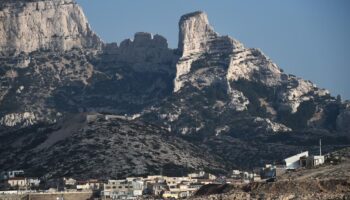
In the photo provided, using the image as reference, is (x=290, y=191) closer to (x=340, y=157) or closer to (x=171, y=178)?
(x=340, y=157)

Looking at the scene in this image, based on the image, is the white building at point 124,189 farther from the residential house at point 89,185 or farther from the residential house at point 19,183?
the residential house at point 19,183

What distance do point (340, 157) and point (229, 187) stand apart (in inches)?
490

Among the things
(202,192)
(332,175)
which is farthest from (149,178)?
(332,175)

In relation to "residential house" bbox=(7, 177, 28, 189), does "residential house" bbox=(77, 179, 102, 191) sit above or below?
below

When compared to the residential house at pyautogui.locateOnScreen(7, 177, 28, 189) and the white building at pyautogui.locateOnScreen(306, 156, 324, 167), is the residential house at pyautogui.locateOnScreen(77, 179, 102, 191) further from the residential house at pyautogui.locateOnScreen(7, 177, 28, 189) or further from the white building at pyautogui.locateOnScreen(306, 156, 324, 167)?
the white building at pyautogui.locateOnScreen(306, 156, 324, 167)

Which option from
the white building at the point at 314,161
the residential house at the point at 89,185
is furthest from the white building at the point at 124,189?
the white building at the point at 314,161

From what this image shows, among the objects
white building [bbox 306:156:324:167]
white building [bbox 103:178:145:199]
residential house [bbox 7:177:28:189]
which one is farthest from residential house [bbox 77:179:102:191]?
white building [bbox 306:156:324:167]

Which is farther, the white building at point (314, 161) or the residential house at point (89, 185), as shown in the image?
the residential house at point (89, 185)

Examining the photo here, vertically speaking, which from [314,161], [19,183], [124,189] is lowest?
[124,189]

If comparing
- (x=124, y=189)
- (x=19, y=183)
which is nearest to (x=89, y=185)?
(x=124, y=189)

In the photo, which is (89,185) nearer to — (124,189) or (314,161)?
(124,189)

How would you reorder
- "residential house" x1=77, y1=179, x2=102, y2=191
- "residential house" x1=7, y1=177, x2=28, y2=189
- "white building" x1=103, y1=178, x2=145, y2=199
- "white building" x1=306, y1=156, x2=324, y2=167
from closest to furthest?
1. "white building" x1=306, y1=156, x2=324, y2=167
2. "white building" x1=103, y1=178, x2=145, y2=199
3. "residential house" x1=77, y1=179, x2=102, y2=191
4. "residential house" x1=7, y1=177, x2=28, y2=189

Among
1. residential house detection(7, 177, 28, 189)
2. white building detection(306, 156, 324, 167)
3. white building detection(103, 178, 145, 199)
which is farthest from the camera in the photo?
residential house detection(7, 177, 28, 189)

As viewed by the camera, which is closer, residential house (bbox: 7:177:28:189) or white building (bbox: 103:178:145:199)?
white building (bbox: 103:178:145:199)
